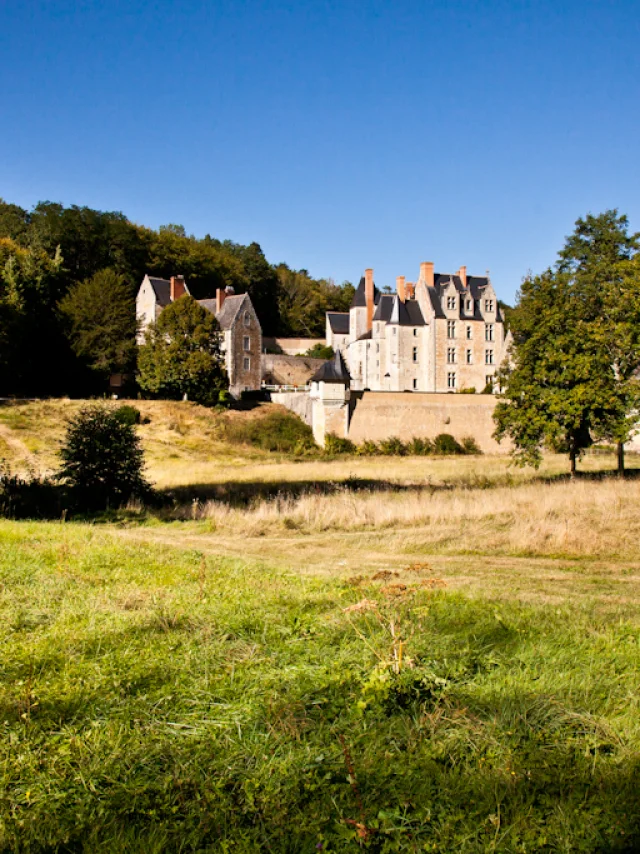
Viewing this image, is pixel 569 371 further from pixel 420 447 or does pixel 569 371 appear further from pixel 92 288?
pixel 92 288

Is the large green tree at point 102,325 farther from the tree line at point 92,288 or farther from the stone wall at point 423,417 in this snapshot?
the stone wall at point 423,417

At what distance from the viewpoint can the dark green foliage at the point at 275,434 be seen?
131 feet

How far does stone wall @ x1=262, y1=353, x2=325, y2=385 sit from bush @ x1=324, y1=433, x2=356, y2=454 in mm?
18768

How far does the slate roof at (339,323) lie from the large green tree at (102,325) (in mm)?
22013

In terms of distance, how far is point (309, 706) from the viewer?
13.9 feet

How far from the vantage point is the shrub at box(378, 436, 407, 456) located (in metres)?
40.5

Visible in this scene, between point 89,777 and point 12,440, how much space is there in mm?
32449

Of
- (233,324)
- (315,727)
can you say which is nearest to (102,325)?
(233,324)

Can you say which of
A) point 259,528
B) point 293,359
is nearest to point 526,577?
point 259,528

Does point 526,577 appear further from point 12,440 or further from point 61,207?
point 61,207

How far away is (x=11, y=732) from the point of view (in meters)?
3.84

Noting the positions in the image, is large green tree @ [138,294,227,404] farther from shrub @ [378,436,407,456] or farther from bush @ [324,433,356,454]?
shrub @ [378,436,407,456]

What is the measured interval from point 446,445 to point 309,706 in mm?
37874

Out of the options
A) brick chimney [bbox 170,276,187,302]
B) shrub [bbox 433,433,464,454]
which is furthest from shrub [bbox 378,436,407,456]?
brick chimney [bbox 170,276,187,302]
